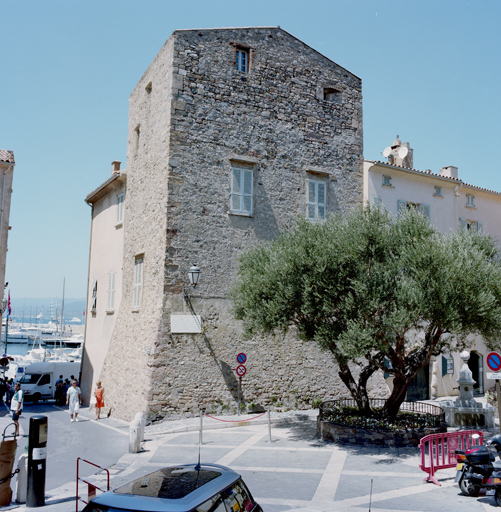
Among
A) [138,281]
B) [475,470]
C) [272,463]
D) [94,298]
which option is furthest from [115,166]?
[475,470]

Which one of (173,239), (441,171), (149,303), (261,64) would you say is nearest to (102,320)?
(149,303)

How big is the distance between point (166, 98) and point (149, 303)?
731 centimetres

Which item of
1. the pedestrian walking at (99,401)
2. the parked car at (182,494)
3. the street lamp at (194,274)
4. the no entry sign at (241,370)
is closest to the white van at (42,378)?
the pedestrian walking at (99,401)

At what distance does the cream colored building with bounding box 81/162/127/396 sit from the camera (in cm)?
2231

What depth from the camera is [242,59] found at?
773 inches

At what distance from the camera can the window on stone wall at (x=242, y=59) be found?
19438 mm

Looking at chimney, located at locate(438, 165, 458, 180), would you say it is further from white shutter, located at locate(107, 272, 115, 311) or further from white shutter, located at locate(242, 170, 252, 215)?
white shutter, located at locate(107, 272, 115, 311)

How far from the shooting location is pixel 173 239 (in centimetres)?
1725

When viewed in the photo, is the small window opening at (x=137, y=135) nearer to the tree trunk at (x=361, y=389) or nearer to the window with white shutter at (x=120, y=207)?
the window with white shutter at (x=120, y=207)

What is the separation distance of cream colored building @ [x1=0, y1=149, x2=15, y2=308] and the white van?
872 centimetres

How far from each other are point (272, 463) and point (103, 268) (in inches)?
609

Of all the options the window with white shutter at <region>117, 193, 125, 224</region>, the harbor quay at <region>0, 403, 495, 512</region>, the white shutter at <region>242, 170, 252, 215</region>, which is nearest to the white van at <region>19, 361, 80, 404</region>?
the harbor quay at <region>0, 403, 495, 512</region>

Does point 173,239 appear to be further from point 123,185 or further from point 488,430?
point 488,430

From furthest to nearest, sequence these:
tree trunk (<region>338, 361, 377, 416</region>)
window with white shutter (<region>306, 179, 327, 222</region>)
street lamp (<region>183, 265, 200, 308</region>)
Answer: window with white shutter (<region>306, 179, 327, 222</region>) < street lamp (<region>183, 265, 200, 308</region>) < tree trunk (<region>338, 361, 377, 416</region>)
